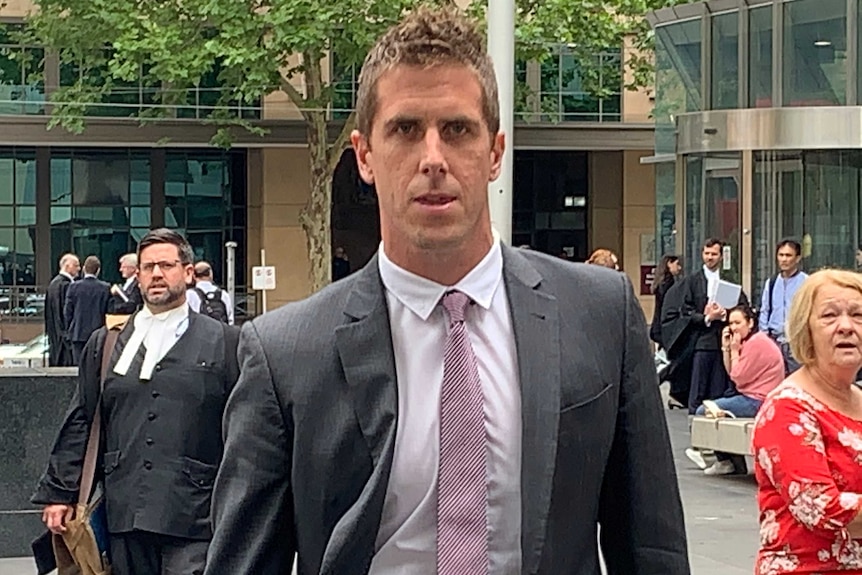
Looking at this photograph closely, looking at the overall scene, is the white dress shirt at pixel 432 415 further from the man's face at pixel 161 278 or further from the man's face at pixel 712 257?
the man's face at pixel 712 257

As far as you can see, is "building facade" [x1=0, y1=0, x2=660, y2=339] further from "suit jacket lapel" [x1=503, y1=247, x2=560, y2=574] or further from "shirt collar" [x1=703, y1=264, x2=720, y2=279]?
"suit jacket lapel" [x1=503, y1=247, x2=560, y2=574]

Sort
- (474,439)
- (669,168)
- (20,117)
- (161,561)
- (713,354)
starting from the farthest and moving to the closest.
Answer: (20,117)
(669,168)
(713,354)
(161,561)
(474,439)

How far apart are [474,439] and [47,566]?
4970 mm

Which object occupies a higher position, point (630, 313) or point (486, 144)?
point (486, 144)

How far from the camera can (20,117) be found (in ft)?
130

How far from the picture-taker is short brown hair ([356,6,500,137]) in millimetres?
2402

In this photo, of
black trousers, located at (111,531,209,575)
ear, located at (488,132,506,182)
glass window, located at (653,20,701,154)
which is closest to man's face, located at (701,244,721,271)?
glass window, located at (653,20,701,154)

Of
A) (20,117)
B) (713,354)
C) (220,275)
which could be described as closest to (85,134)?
(20,117)

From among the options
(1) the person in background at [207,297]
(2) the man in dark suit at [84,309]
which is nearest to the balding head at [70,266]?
(2) the man in dark suit at [84,309]

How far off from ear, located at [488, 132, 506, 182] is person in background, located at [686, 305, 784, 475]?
11.1m

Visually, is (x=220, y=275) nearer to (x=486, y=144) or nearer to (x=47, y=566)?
(x=47, y=566)

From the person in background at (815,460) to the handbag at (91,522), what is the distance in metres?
2.83

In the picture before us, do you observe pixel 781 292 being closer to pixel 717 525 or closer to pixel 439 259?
pixel 717 525

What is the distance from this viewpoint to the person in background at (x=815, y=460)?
4.55 m
